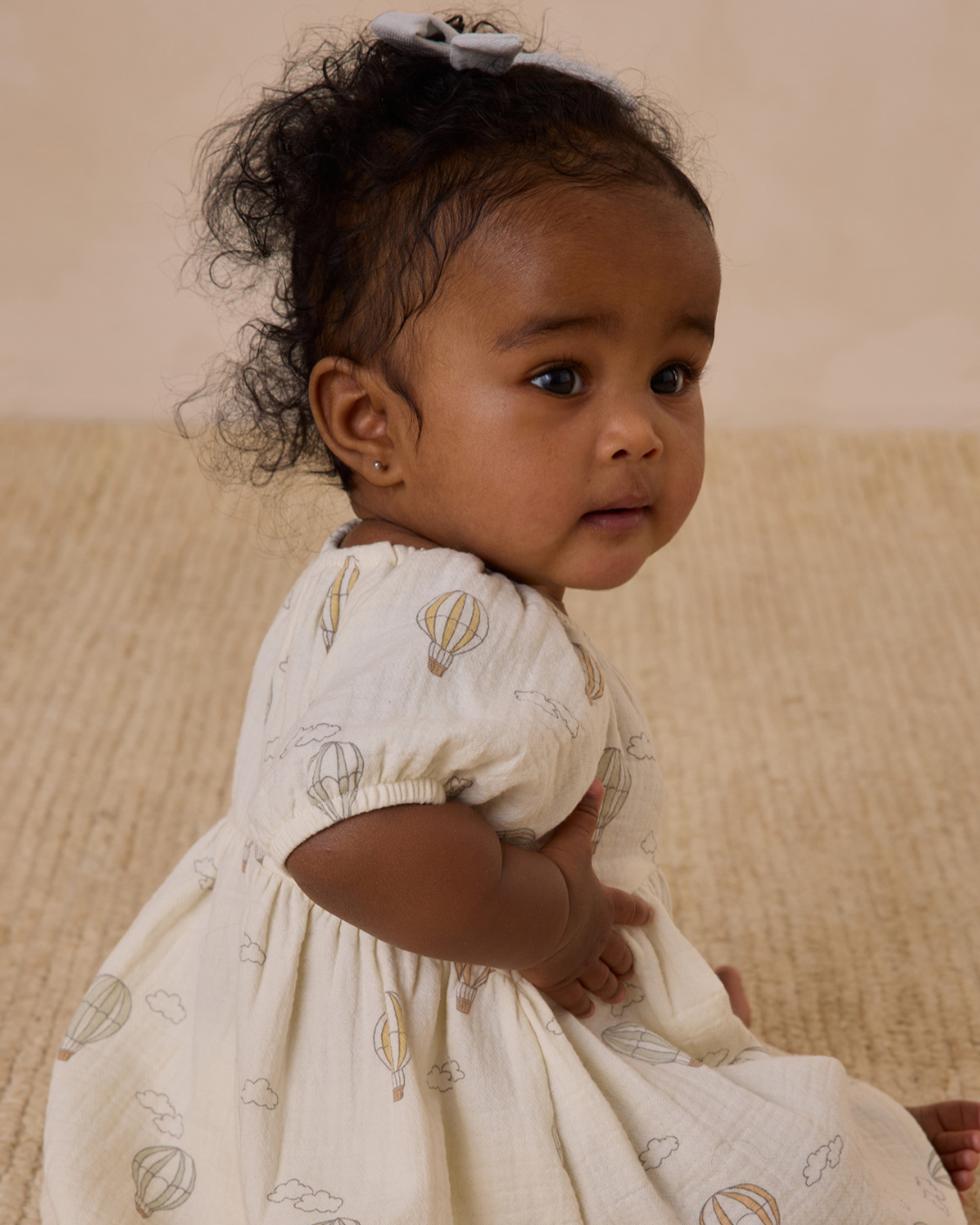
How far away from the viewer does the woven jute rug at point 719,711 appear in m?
0.95

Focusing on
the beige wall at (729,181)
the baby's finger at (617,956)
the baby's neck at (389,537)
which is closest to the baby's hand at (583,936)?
the baby's finger at (617,956)

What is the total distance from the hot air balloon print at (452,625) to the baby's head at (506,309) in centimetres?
5

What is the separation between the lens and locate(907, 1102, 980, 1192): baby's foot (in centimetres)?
76

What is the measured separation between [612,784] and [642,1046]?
0.13 metres

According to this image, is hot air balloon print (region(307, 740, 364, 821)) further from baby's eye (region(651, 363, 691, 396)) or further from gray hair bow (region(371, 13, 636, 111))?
gray hair bow (region(371, 13, 636, 111))

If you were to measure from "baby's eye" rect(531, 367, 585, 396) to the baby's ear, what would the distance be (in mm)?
75

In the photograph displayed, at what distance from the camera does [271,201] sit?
696 mm

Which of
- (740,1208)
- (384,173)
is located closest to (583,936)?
(740,1208)

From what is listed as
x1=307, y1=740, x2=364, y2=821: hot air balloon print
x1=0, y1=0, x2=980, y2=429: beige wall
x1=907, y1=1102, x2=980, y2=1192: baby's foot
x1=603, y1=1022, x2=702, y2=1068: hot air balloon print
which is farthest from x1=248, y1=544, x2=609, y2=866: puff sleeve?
x1=0, y1=0, x2=980, y2=429: beige wall

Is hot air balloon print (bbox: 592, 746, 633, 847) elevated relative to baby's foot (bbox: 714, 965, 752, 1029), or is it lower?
elevated

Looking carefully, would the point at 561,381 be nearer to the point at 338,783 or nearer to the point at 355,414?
the point at 355,414

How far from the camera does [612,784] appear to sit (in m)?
0.67

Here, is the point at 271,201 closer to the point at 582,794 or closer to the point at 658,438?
the point at 658,438

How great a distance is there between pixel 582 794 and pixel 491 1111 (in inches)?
5.8
